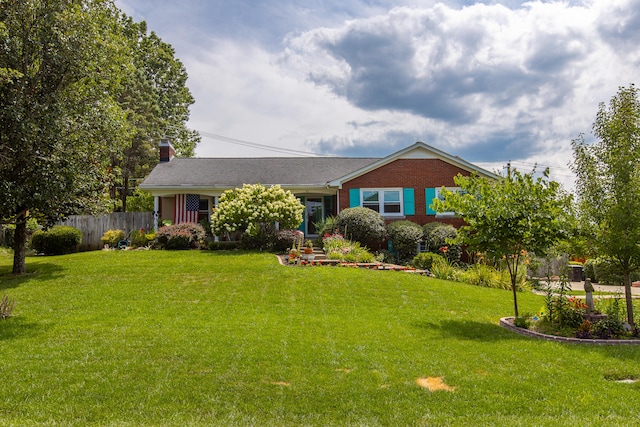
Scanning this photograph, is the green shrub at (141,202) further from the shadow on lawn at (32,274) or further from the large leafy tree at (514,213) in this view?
the large leafy tree at (514,213)

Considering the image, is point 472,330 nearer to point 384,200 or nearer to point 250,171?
point 384,200

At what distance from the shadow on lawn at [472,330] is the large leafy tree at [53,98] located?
9.86 meters

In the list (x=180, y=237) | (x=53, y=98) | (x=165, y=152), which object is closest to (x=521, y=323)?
(x=53, y=98)

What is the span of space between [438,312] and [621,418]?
5.20 meters

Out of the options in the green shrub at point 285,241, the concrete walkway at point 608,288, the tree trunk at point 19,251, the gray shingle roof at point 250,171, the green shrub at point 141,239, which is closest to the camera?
the tree trunk at point 19,251

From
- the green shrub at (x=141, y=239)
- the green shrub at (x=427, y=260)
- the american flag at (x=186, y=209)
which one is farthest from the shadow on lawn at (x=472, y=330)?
the american flag at (x=186, y=209)

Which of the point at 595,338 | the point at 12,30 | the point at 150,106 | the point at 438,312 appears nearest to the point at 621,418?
the point at 595,338

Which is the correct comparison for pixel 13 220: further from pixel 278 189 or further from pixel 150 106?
pixel 150 106

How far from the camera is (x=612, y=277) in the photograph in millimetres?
17250

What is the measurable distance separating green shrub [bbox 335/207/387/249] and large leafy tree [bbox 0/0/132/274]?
32.5 feet

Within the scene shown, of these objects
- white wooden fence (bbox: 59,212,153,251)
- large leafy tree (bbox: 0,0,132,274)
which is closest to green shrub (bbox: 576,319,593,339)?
large leafy tree (bbox: 0,0,132,274)

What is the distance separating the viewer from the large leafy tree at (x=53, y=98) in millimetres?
10477

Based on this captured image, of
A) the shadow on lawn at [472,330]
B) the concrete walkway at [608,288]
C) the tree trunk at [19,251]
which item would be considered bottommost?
the concrete walkway at [608,288]

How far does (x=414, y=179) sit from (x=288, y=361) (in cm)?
1612
